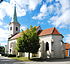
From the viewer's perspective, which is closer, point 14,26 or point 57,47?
point 57,47

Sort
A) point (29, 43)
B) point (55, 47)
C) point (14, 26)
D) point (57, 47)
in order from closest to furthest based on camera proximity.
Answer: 1. point (29, 43)
2. point (55, 47)
3. point (57, 47)
4. point (14, 26)

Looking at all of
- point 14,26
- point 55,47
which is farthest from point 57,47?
point 14,26

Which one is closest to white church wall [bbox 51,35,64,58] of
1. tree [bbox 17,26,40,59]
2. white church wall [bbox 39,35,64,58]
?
white church wall [bbox 39,35,64,58]

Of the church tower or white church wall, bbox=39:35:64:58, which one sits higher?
the church tower

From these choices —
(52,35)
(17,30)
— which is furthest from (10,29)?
(52,35)

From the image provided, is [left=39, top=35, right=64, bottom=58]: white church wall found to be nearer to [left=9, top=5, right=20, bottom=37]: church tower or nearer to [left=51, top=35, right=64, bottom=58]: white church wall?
[left=51, top=35, right=64, bottom=58]: white church wall

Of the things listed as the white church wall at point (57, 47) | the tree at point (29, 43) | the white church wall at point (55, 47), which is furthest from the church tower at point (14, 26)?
the white church wall at point (57, 47)

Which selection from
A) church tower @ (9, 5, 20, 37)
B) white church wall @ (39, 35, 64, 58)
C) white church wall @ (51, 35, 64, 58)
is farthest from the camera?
church tower @ (9, 5, 20, 37)

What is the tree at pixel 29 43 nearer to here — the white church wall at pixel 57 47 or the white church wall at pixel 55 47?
the white church wall at pixel 55 47

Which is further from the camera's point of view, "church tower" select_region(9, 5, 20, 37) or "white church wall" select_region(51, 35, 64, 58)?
"church tower" select_region(9, 5, 20, 37)

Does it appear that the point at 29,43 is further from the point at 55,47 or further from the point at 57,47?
the point at 57,47

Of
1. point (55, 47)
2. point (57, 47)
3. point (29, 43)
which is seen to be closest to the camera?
point (29, 43)

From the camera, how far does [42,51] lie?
35.5 m

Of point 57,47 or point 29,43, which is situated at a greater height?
point 29,43
